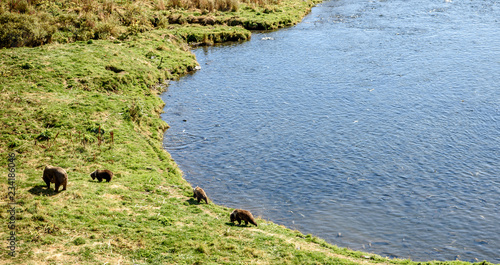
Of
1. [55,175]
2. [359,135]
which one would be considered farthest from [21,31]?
[359,135]

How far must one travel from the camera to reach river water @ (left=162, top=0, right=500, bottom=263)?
21.2m

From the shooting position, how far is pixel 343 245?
19.5m

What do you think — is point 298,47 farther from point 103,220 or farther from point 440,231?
point 103,220

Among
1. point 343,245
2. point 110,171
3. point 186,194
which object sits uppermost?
point 110,171

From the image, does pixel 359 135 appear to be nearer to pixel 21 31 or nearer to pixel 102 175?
pixel 102 175

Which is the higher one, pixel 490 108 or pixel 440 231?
pixel 490 108

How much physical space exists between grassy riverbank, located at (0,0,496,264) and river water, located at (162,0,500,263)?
97.4 inches

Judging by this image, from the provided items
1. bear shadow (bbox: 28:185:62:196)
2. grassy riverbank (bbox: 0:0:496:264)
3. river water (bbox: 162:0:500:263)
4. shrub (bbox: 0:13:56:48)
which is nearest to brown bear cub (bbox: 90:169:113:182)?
grassy riverbank (bbox: 0:0:496:264)

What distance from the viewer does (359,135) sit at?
29641 mm

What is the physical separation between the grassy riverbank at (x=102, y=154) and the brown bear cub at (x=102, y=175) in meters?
0.42

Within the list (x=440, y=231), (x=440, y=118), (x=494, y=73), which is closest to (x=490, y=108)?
(x=440, y=118)

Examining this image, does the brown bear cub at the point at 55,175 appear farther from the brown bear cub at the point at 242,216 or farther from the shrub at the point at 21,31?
the shrub at the point at 21,31

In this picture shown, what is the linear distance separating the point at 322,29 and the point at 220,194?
→ 3837 centimetres

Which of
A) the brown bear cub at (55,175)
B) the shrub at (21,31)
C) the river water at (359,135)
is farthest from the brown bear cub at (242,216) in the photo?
the shrub at (21,31)
